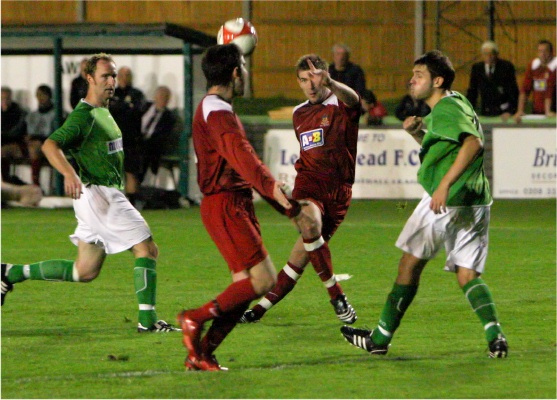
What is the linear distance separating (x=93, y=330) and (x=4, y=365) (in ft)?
4.09

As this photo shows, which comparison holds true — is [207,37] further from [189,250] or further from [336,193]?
[336,193]

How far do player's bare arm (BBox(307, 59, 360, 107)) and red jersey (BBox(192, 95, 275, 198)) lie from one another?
1.57 m

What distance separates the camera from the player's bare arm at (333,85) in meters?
7.61

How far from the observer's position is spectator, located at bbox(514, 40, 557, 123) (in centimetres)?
1852

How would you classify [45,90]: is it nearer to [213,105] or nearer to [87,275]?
[87,275]

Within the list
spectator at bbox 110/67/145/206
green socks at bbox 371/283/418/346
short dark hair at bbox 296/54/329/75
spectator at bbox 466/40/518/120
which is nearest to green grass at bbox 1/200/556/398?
green socks at bbox 371/283/418/346

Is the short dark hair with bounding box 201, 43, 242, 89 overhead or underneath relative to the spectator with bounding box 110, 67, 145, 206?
overhead

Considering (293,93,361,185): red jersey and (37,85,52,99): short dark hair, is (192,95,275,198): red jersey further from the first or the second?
(37,85,52,99): short dark hair

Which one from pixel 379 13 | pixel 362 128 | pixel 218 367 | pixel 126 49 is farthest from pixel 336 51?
pixel 218 367

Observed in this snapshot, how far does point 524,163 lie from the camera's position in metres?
17.8

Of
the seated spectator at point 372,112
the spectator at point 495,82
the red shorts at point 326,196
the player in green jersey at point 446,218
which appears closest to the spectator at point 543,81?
the spectator at point 495,82

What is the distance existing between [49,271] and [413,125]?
2.84 metres

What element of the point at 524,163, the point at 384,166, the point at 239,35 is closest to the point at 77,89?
the point at 384,166

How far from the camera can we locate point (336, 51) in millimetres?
17703
